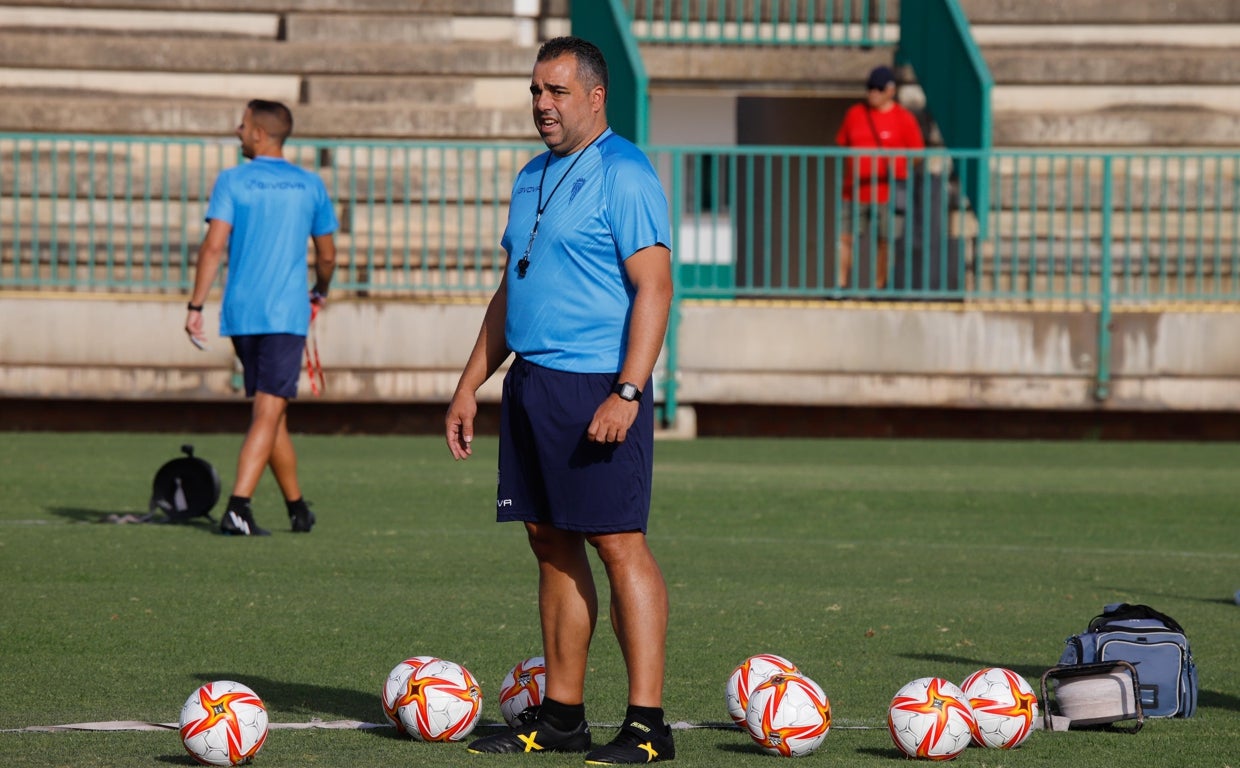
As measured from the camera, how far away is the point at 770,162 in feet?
53.4

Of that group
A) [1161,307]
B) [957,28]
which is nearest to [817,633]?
[1161,307]

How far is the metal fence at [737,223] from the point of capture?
53.0ft

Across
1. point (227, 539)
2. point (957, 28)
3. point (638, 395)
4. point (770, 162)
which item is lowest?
point (227, 539)

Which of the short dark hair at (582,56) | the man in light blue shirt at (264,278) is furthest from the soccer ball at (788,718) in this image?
the man in light blue shirt at (264,278)

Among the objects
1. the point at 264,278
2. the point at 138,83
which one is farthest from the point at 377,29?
the point at 264,278

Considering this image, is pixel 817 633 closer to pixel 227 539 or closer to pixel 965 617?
pixel 965 617

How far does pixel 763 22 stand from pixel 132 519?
1189cm

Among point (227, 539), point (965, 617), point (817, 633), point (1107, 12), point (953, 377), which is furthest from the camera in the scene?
point (1107, 12)

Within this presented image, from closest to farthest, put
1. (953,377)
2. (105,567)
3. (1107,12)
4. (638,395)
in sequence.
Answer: (638,395)
(105,567)
(953,377)
(1107,12)

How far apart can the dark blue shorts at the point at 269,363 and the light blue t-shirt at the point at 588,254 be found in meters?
4.83

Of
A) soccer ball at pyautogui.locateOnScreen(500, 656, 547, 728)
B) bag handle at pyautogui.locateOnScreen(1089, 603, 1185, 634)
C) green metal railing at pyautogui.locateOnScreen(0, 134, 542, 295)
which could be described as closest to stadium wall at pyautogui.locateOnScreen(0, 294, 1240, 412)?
green metal railing at pyautogui.locateOnScreen(0, 134, 542, 295)

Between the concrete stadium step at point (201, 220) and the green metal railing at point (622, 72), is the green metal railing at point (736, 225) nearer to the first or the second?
the concrete stadium step at point (201, 220)

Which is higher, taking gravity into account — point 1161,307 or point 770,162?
point 770,162

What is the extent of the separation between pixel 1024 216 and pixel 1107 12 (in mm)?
4383
